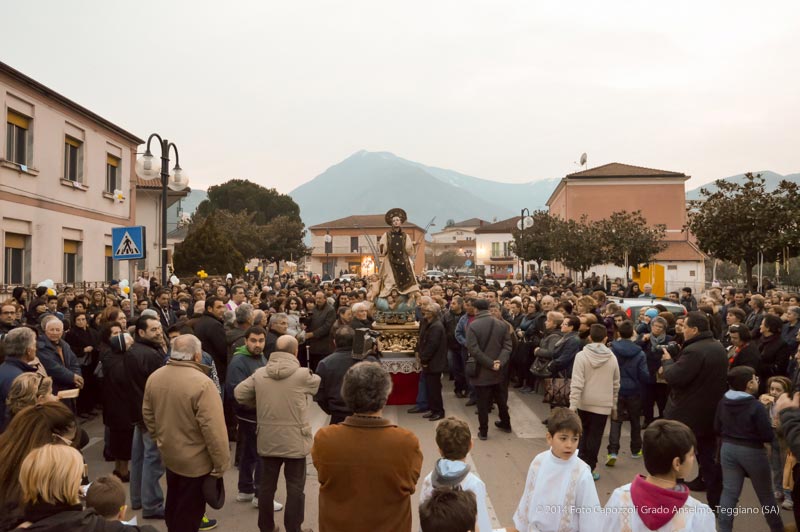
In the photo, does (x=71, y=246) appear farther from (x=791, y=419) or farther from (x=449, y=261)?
(x=449, y=261)

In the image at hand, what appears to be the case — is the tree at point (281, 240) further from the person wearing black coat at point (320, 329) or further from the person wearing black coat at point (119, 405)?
the person wearing black coat at point (119, 405)

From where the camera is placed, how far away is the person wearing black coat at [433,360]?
8938mm

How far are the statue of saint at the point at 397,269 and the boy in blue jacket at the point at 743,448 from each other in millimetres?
6933

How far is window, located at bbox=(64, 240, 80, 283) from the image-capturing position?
1975cm

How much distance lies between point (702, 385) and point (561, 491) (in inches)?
108

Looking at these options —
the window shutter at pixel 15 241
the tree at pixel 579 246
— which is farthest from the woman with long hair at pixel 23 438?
the tree at pixel 579 246

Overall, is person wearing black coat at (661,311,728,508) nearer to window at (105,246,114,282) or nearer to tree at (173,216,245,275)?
window at (105,246,114,282)

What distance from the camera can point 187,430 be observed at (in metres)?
4.36

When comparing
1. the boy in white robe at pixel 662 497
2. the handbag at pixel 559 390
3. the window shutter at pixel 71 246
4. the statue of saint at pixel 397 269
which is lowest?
the handbag at pixel 559 390

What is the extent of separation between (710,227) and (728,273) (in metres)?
44.3

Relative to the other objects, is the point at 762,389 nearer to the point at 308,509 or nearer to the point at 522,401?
the point at 522,401

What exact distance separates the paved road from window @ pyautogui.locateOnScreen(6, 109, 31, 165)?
11.4 m

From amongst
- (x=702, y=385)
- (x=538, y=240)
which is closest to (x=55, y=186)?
(x=702, y=385)

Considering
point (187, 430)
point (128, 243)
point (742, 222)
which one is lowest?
point (187, 430)
